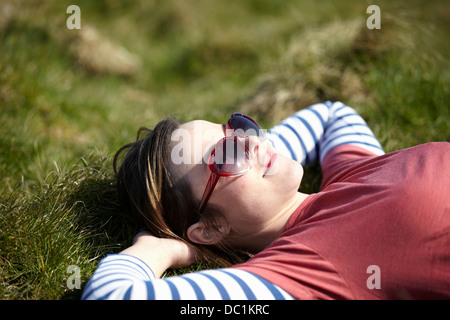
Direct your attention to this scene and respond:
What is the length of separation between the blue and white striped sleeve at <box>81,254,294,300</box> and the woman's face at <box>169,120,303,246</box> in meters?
0.38

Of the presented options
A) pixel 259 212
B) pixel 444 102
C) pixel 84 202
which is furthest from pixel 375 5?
pixel 84 202

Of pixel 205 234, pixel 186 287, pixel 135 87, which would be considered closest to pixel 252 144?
pixel 205 234

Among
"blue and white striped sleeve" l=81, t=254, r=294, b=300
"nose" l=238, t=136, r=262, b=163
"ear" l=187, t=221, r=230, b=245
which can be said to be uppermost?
"nose" l=238, t=136, r=262, b=163

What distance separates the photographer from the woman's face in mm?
1941

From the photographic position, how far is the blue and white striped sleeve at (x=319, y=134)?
2623 millimetres

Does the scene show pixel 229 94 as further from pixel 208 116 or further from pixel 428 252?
pixel 428 252

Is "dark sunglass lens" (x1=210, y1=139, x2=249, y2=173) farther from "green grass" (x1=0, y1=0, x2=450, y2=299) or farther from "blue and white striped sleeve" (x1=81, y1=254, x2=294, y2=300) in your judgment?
"green grass" (x1=0, y1=0, x2=450, y2=299)

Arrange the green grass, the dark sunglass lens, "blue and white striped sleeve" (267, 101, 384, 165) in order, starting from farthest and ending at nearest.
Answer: "blue and white striped sleeve" (267, 101, 384, 165), the green grass, the dark sunglass lens

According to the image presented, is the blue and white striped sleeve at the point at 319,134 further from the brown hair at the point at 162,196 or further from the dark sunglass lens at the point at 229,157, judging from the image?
the brown hair at the point at 162,196

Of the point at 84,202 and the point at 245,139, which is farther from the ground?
the point at 245,139

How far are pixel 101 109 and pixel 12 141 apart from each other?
56.8 inches

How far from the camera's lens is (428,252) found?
1.63m

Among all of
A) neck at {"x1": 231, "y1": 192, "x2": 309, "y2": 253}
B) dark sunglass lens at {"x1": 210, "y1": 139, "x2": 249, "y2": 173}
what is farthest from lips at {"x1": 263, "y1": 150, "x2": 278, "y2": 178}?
neck at {"x1": 231, "y1": 192, "x2": 309, "y2": 253}

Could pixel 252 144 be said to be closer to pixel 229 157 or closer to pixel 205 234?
pixel 229 157
